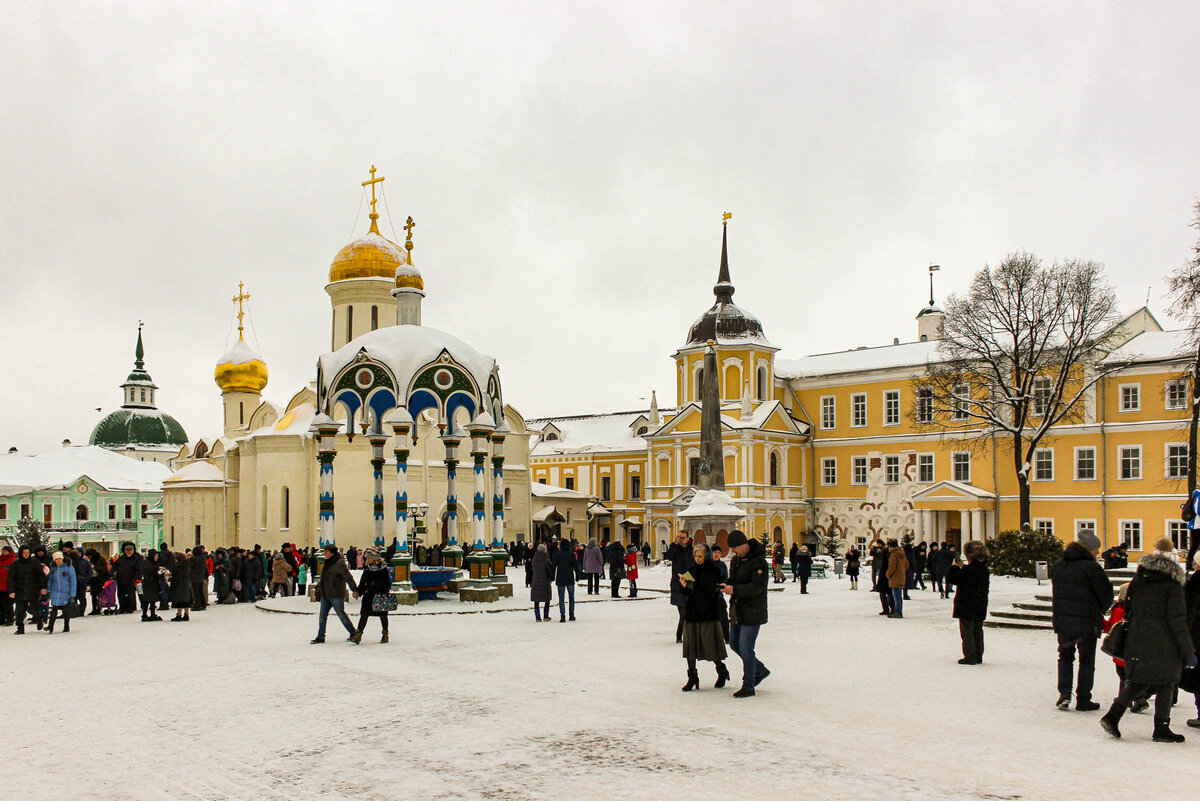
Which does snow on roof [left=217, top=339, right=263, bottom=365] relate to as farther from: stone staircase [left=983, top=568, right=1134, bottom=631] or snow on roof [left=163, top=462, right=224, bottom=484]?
stone staircase [left=983, top=568, right=1134, bottom=631]

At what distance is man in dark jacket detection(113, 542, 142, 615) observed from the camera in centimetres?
2105

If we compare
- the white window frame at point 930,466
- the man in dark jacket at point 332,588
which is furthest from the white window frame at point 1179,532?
the man in dark jacket at point 332,588

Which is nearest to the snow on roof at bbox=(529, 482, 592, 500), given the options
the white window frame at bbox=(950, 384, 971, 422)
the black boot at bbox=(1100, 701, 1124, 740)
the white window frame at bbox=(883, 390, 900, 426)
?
the white window frame at bbox=(883, 390, 900, 426)

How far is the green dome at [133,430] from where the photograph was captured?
98.5 m

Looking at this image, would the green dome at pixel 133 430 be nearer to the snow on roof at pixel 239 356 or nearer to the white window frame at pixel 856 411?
the snow on roof at pixel 239 356

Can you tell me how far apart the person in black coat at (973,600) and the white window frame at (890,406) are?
39487 millimetres

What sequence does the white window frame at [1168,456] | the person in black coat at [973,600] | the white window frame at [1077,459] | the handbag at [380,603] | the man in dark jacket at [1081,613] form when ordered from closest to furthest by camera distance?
the man in dark jacket at [1081,613] → the person in black coat at [973,600] → the handbag at [380,603] → the white window frame at [1168,456] → the white window frame at [1077,459]

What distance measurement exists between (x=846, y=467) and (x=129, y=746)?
154 ft

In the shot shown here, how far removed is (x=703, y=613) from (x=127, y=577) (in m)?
15.3

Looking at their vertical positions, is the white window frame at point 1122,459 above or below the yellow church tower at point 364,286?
below

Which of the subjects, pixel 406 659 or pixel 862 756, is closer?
pixel 862 756

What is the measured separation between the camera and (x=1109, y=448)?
42.7 metres

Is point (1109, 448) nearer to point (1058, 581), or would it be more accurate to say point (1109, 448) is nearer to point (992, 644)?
point (992, 644)

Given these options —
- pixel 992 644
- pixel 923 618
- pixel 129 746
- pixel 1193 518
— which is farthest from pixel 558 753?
pixel 1193 518
